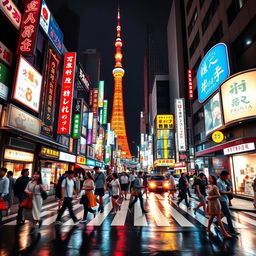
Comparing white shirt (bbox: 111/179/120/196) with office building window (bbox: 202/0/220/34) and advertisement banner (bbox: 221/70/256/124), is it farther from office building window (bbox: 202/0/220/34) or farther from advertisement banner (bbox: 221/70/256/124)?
office building window (bbox: 202/0/220/34)

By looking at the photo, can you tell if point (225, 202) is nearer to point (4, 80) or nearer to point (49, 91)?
point (4, 80)

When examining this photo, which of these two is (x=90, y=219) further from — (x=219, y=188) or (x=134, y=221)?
(x=219, y=188)

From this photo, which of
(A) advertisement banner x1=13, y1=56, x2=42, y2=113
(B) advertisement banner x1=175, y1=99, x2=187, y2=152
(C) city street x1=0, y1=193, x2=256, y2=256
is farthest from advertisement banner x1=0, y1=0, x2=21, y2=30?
(B) advertisement banner x1=175, y1=99, x2=187, y2=152

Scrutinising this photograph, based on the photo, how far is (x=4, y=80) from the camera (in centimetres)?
1120

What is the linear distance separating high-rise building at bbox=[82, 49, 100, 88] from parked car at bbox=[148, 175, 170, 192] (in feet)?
119

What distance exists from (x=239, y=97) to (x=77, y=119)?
15.8 meters

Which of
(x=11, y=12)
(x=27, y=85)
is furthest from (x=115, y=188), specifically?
(x=11, y=12)

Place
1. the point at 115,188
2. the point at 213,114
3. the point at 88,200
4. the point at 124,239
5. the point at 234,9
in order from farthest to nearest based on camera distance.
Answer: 1. the point at 213,114
2. the point at 234,9
3. the point at 115,188
4. the point at 88,200
5. the point at 124,239

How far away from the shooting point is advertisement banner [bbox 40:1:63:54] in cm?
1537

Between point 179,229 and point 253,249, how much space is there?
221cm

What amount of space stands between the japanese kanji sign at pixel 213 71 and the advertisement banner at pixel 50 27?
1443 centimetres

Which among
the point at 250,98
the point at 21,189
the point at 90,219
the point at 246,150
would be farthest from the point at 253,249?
the point at 250,98

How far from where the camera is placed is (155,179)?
65.7 feet

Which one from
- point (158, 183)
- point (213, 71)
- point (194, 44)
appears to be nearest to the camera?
point (213, 71)
